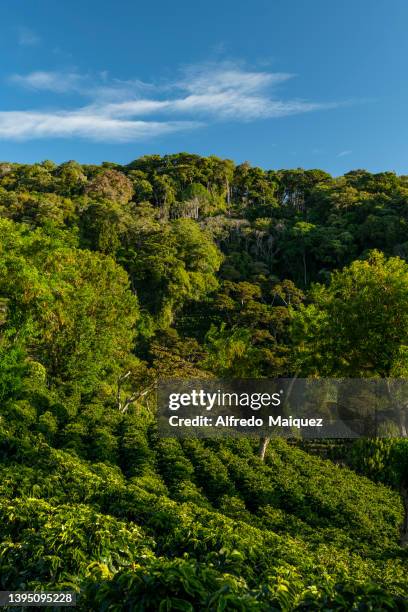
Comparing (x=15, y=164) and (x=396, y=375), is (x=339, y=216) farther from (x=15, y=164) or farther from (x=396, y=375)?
(x=15, y=164)

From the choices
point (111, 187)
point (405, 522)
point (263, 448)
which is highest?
point (111, 187)

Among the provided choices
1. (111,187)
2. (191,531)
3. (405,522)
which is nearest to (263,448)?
(405,522)

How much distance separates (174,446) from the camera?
1645cm

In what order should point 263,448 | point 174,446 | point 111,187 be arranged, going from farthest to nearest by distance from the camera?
point 111,187 < point 263,448 < point 174,446

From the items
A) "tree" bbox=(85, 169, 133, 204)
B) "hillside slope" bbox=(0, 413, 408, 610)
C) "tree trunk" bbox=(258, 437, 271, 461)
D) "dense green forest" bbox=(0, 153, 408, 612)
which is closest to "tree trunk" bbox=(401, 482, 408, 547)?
"dense green forest" bbox=(0, 153, 408, 612)

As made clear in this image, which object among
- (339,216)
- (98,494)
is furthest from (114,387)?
(339,216)

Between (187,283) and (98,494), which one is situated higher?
(187,283)

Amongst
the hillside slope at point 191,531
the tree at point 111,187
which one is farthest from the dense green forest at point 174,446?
the tree at point 111,187

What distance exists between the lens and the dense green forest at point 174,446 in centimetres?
381

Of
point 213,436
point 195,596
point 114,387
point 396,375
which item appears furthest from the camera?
point 114,387

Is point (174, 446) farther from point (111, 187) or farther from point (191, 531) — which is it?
point (111, 187)

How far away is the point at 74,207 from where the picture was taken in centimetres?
5556

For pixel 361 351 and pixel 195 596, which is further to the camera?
pixel 361 351

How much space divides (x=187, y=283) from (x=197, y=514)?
39.4 m
